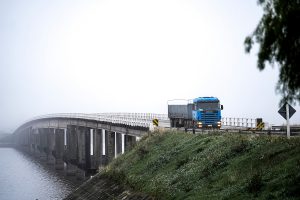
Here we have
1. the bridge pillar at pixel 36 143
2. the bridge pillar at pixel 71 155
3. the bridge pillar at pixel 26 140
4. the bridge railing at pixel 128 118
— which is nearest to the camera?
the bridge railing at pixel 128 118

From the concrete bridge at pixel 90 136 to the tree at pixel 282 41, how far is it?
101 ft

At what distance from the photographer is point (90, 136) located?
80.7 meters

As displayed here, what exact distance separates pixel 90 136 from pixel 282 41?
7110 centimetres

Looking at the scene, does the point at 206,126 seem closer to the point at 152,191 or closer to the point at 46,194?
the point at 152,191

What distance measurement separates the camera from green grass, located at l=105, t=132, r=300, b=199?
16297 mm

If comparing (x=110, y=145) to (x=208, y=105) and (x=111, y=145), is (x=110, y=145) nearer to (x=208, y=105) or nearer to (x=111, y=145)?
(x=111, y=145)

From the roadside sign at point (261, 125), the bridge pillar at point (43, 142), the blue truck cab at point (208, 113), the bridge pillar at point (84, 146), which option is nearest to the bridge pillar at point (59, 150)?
the bridge pillar at point (84, 146)

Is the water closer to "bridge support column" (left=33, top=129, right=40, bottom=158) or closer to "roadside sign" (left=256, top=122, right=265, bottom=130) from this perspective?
"roadside sign" (left=256, top=122, right=265, bottom=130)

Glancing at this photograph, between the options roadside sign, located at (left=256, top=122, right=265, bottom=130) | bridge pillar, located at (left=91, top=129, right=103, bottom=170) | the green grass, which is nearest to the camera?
the green grass

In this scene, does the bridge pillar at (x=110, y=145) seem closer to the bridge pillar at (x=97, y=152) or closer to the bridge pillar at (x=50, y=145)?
the bridge pillar at (x=97, y=152)

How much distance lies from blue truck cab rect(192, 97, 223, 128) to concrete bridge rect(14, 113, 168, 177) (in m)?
5.72

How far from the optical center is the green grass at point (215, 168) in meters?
16.3

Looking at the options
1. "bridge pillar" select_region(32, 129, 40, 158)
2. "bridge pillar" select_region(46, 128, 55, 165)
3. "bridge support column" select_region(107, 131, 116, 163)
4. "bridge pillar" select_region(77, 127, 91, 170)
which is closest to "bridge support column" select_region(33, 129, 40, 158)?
"bridge pillar" select_region(32, 129, 40, 158)

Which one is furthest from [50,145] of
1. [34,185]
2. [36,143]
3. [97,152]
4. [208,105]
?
[208,105]
